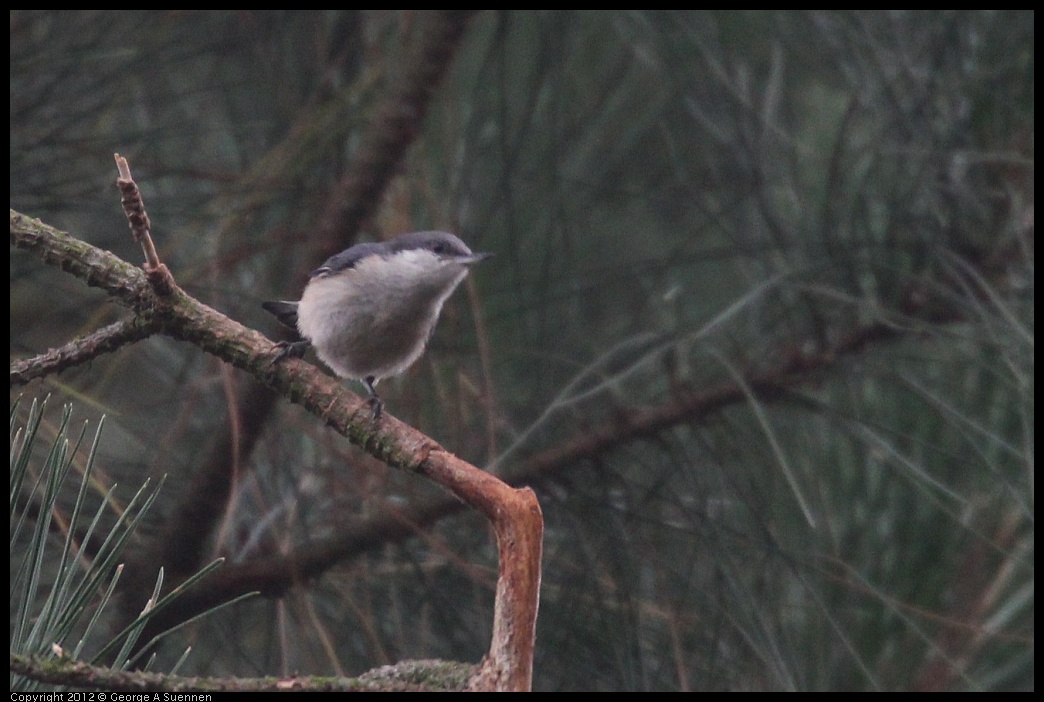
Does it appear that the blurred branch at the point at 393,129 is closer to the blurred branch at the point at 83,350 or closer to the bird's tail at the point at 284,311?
the bird's tail at the point at 284,311

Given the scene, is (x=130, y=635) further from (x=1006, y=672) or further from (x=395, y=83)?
(x=1006, y=672)

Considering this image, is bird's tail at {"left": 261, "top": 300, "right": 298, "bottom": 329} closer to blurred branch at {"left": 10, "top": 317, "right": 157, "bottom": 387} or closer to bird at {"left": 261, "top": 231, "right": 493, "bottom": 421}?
bird at {"left": 261, "top": 231, "right": 493, "bottom": 421}

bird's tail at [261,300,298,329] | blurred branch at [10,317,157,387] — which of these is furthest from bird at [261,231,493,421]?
blurred branch at [10,317,157,387]

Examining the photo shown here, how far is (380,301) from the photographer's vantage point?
141 cm

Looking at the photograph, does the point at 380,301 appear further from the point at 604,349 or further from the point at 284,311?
the point at 604,349

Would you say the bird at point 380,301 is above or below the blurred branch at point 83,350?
below

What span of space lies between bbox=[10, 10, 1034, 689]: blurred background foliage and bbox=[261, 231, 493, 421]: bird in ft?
0.21

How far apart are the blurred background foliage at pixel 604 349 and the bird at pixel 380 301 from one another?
6 cm

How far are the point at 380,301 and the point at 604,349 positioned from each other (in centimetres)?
42

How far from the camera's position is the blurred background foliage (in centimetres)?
133

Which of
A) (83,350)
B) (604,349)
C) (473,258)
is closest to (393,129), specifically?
(473,258)

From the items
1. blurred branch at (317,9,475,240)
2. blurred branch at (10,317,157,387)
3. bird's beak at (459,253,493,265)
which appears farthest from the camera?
blurred branch at (317,9,475,240)

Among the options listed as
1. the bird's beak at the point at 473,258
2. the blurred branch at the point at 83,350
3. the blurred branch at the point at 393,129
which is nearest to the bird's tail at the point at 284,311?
the blurred branch at the point at 393,129

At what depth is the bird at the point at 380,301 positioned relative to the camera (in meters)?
1.38
